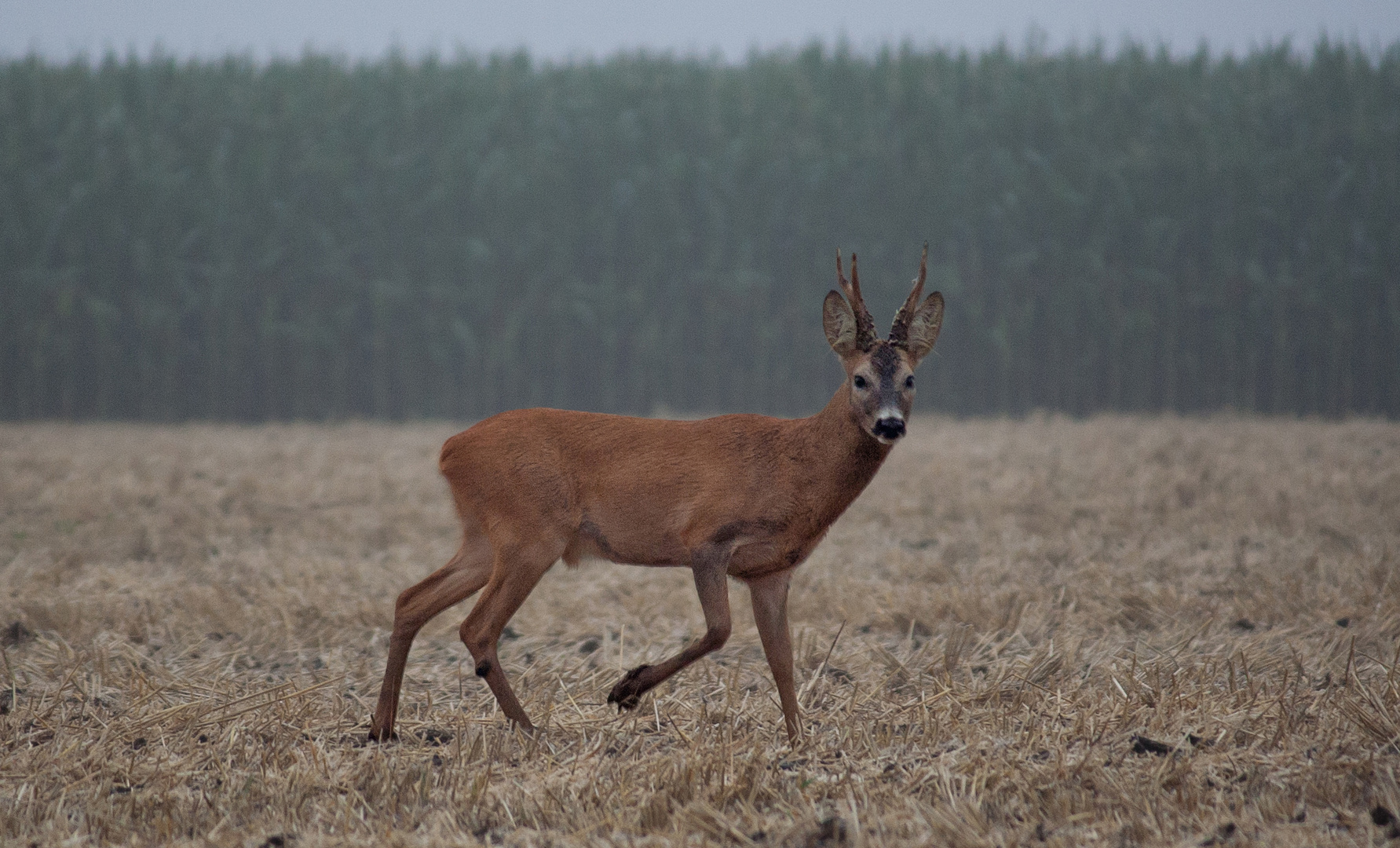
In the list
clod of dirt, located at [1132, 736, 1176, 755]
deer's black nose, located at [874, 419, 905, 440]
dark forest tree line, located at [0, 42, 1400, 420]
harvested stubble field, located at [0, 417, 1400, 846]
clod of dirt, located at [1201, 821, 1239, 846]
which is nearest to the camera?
clod of dirt, located at [1201, 821, 1239, 846]

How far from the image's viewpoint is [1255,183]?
2720 cm

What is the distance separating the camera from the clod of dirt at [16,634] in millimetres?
5887

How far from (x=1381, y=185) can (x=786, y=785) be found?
28136 mm

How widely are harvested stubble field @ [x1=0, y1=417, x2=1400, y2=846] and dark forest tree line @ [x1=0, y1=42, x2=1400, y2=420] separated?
54.9 feet

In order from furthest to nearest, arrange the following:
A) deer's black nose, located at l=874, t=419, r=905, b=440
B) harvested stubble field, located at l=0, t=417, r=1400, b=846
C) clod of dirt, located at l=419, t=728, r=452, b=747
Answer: clod of dirt, located at l=419, t=728, r=452, b=747 → deer's black nose, located at l=874, t=419, r=905, b=440 → harvested stubble field, located at l=0, t=417, r=1400, b=846

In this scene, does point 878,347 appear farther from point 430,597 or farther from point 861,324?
point 430,597

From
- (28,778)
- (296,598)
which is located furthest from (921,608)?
(28,778)

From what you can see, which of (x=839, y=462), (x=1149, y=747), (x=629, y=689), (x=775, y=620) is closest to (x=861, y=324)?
(x=839, y=462)

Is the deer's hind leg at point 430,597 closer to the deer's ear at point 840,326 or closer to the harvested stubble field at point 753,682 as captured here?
the harvested stubble field at point 753,682

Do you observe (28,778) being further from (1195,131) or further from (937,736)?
(1195,131)

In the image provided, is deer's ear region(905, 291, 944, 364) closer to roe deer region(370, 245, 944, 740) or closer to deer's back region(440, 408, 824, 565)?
roe deer region(370, 245, 944, 740)

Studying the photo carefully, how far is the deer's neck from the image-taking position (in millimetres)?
4527

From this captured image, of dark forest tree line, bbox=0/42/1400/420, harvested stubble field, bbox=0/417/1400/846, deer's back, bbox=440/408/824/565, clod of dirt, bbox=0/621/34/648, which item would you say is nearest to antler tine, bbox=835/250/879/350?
deer's back, bbox=440/408/824/565

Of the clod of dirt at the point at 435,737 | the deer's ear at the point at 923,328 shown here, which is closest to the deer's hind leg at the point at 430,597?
the clod of dirt at the point at 435,737
